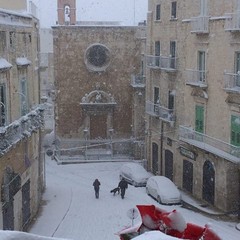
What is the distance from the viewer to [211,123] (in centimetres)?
2553

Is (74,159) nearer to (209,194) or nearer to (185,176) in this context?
(185,176)

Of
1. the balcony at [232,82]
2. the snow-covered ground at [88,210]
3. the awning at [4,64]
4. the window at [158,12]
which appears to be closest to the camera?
the awning at [4,64]

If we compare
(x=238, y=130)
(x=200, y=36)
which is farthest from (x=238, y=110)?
(x=200, y=36)

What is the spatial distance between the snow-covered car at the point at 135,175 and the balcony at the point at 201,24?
8.94 meters

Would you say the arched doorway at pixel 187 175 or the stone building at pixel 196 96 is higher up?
the stone building at pixel 196 96

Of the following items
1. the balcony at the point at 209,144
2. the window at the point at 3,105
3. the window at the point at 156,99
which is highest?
the window at the point at 3,105

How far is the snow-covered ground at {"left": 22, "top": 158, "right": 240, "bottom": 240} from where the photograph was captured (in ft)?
68.6

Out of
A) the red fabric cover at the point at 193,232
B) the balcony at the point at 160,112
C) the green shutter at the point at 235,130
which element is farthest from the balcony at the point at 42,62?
the red fabric cover at the point at 193,232

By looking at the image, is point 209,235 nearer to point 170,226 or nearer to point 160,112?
point 170,226

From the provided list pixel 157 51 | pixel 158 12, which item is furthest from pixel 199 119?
pixel 158 12

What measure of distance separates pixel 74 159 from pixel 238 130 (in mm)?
17224

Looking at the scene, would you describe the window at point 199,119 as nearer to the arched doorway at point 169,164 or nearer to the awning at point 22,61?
the arched doorway at point 169,164

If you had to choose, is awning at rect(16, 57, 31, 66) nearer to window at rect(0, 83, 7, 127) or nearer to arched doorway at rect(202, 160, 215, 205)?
window at rect(0, 83, 7, 127)

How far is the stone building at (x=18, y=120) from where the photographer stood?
57.6 ft
